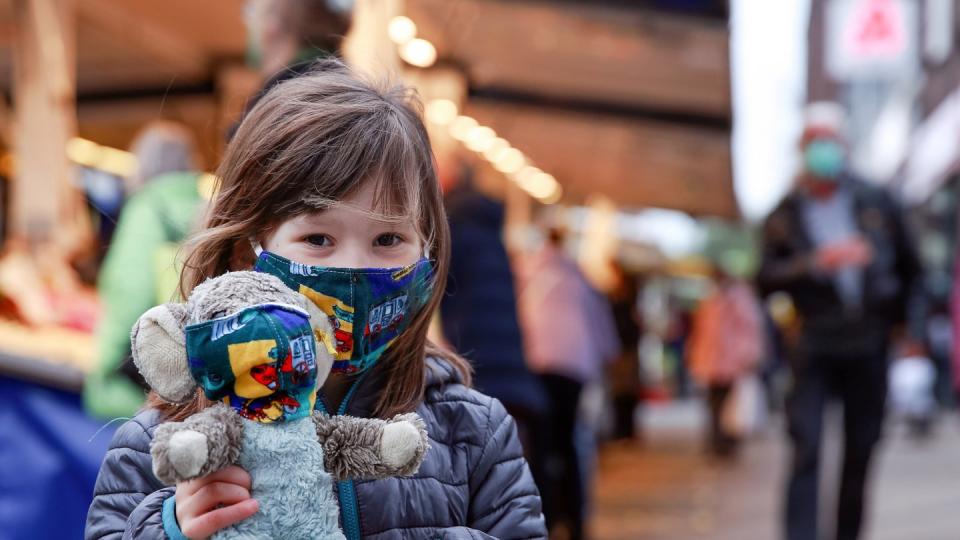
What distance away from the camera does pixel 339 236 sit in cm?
172

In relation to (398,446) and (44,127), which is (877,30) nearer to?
(44,127)

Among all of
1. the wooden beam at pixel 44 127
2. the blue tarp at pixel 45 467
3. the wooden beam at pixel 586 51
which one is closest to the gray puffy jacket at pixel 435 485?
the blue tarp at pixel 45 467

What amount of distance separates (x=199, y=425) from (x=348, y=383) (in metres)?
0.48

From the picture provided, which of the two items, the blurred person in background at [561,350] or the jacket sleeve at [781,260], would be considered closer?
the jacket sleeve at [781,260]

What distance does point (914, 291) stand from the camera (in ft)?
18.4

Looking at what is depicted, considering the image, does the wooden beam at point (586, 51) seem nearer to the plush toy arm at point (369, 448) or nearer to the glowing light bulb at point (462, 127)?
the glowing light bulb at point (462, 127)

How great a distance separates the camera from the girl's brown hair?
174cm

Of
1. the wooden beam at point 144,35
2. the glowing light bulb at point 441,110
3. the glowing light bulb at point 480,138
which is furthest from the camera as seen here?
the glowing light bulb at point 480,138

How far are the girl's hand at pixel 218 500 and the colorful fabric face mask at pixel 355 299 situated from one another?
0.76 ft

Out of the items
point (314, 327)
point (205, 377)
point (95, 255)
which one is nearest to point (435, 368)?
point (314, 327)

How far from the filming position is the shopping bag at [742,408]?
13734 mm

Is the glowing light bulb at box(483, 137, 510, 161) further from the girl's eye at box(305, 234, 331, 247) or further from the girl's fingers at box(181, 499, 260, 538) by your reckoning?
the girl's fingers at box(181, 499, 260, 538)

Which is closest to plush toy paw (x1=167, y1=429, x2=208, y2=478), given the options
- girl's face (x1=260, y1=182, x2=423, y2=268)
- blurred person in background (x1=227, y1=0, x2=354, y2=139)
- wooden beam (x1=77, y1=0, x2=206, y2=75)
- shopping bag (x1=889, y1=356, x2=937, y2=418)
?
girl's face (x1=260, y1=182, x2=423, y2=268)

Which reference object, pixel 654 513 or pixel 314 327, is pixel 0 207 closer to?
pixel 654 513
